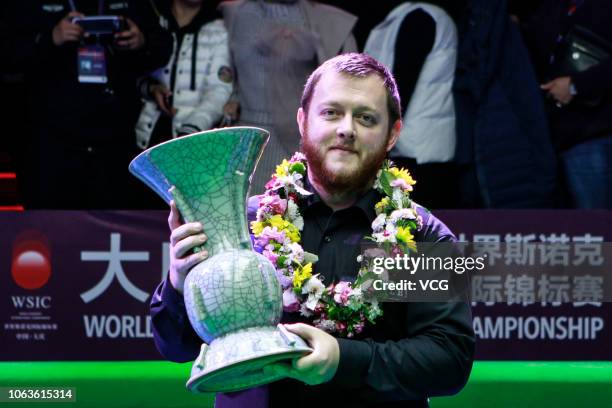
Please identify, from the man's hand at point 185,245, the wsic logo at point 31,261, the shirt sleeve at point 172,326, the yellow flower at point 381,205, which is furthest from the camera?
the wsic logo at point 31,261

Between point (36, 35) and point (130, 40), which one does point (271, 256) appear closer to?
point (130, 40)

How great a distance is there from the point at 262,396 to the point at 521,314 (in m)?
2.85

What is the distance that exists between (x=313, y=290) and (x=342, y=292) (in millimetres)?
69

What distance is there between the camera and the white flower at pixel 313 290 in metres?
2.27

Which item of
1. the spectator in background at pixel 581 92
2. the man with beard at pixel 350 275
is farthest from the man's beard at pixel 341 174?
the spectator in background at pixel 581 92

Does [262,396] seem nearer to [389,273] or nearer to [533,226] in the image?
[389,273]

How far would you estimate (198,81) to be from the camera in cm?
512

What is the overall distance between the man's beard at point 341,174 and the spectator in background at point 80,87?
2887 mm

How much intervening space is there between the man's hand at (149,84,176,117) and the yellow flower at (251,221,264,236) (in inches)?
109

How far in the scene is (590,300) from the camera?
482cm

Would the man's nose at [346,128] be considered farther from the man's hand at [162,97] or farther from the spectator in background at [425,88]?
the man's hand at [162,97]

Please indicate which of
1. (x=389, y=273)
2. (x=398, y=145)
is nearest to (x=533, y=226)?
(x=398, y=145)

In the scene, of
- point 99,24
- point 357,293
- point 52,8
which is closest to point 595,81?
point 99,24

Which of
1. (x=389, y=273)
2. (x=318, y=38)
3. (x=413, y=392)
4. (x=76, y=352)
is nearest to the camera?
(x=413, y=392)
